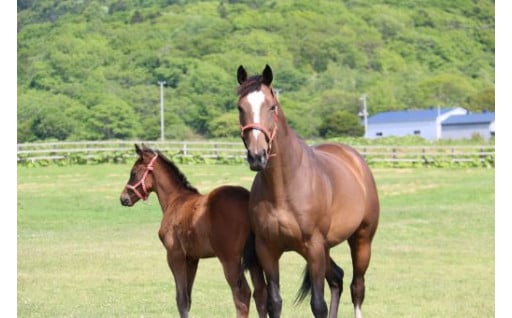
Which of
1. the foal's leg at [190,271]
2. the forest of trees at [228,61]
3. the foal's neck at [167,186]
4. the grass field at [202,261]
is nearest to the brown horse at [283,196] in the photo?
the foal's leg at [190,271]

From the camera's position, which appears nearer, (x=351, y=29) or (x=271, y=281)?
(x=271, y=281)

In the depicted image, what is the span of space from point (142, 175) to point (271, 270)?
2570 mm

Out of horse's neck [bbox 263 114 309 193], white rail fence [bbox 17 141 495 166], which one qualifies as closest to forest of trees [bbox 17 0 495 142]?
white rail fence [bbox 17 141 495 166]

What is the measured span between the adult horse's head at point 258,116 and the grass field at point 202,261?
5120 millimetres

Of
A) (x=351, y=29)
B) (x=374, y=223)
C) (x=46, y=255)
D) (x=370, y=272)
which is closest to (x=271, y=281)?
(x=374, y=223)

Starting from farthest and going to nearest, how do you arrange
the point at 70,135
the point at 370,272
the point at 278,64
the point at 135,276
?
the point at 278,64, the point at 70,135, the point at 370,272, the point at 135,276

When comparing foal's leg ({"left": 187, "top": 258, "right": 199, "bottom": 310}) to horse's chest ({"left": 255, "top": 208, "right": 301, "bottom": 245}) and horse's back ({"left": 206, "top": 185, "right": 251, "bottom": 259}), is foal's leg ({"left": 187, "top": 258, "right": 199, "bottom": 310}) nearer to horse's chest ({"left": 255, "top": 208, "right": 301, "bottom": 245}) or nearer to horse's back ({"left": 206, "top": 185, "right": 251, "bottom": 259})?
horse's back ({"left": 206, "top": 185, "right": 251, "bottom": 259})

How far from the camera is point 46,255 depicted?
20.2 m

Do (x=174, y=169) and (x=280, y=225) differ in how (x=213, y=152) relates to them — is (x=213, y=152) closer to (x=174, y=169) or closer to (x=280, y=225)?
(x=174, y=169)

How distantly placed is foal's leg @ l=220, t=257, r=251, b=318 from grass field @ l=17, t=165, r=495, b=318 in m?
3.27

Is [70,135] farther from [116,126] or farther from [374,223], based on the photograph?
[374,223]
